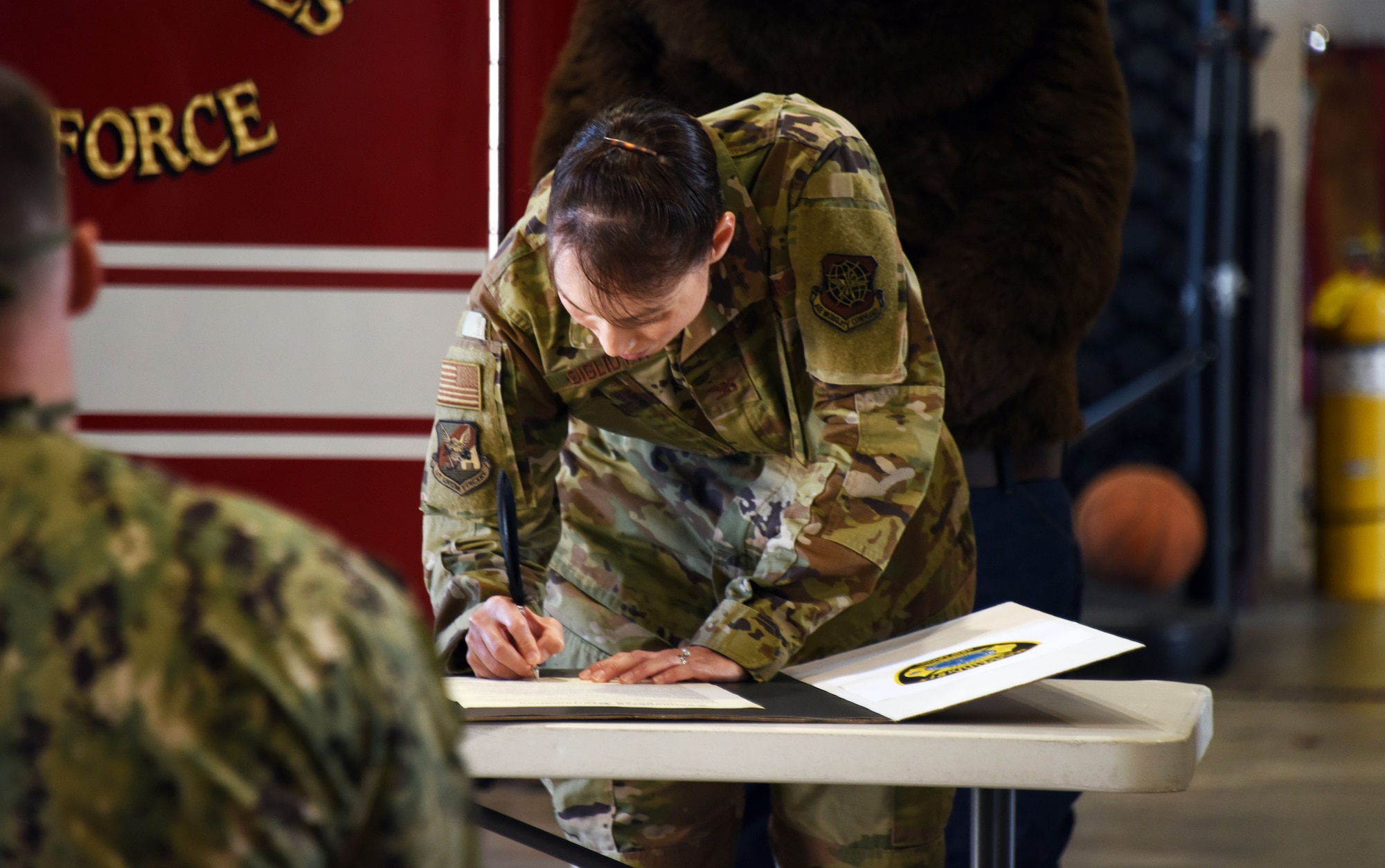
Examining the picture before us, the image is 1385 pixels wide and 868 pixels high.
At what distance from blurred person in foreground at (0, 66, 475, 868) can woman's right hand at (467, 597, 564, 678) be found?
68 cm

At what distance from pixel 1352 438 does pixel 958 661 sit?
13.9 ft

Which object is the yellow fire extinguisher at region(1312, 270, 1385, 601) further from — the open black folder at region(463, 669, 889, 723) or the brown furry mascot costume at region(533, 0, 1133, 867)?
the open black folder at region(463, 669, 889, 723)

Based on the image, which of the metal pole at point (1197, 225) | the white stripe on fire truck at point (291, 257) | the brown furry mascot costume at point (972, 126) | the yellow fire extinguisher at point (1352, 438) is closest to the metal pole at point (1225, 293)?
the metal pole at point (1197, 225)

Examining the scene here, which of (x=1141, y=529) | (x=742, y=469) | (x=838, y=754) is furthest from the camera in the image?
(x=1141, y=529)

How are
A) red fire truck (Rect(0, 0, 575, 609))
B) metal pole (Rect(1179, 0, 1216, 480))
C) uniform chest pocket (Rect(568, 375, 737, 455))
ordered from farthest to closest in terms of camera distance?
metal pole (Rect(1179, 0, 1216, 480))
red fire truck (Rect(0, 0, 575, 609))
uniform chest pocket (Rect(568, 375, 737, 455))

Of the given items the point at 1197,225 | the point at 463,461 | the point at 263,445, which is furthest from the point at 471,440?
the point at 1197,225

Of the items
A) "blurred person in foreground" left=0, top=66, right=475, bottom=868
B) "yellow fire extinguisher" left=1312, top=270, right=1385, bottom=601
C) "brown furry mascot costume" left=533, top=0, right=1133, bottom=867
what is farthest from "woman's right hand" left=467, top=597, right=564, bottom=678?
"yellow fire extinguisher" left=1312, top=270, right=1385, bottom=601

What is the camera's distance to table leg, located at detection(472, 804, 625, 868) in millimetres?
1295

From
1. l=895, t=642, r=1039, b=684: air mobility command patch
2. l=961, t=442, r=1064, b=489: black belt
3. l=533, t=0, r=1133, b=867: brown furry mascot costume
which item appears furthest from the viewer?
l=961, t=442, r=1064, b=489: black belt

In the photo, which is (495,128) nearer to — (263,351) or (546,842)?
(263,351)

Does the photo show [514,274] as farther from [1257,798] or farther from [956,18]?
[1257,798]

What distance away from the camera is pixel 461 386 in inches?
57.4

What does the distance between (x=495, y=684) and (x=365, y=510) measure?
1187 millimetres

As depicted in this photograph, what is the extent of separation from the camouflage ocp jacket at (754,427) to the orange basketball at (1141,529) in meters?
2.50
